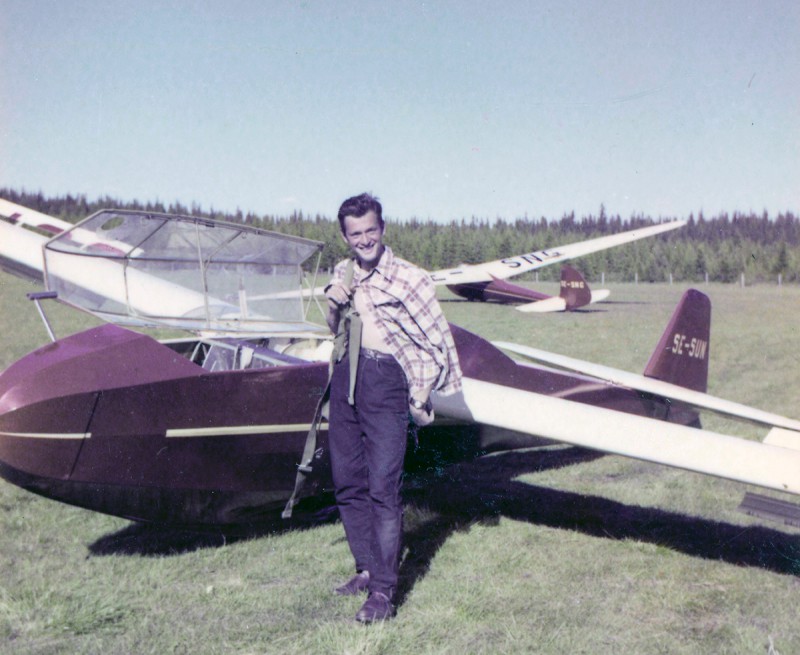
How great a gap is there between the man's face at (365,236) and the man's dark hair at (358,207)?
16 mm

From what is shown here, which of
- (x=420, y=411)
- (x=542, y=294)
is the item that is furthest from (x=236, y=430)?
(x=542, y=294)

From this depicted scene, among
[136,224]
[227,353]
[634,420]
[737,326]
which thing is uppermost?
[136,224]

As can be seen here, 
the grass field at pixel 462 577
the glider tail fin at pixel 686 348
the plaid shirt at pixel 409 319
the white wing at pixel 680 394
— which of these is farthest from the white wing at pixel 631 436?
the glider tail fin at pixel 686 348

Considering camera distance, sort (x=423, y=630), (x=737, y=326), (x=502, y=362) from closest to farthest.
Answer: (x=423, y=630) → (x=502, y=362) → (x=737, y=326)

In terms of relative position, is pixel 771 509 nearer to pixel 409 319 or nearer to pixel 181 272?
pixel 409 319

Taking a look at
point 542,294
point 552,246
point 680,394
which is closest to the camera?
point 680,394

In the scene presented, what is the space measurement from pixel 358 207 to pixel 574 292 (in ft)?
79.5

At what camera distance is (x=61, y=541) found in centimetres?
437

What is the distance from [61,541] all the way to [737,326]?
63.9 feet

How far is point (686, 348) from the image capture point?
261 inches

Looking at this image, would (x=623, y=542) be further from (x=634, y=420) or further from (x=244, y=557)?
(x=244, y=557)

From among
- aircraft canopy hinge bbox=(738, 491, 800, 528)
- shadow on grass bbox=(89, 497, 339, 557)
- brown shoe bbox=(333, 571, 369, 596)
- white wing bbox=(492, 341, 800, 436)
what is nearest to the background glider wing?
white wing bbox=(492, 341, 800, 436)

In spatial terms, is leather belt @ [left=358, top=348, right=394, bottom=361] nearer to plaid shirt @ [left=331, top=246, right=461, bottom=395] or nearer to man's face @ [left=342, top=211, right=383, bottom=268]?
plaid shirt @ [left=331, top=246, right=461, bottom=395]

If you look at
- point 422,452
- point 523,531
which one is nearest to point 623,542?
point 523,531
